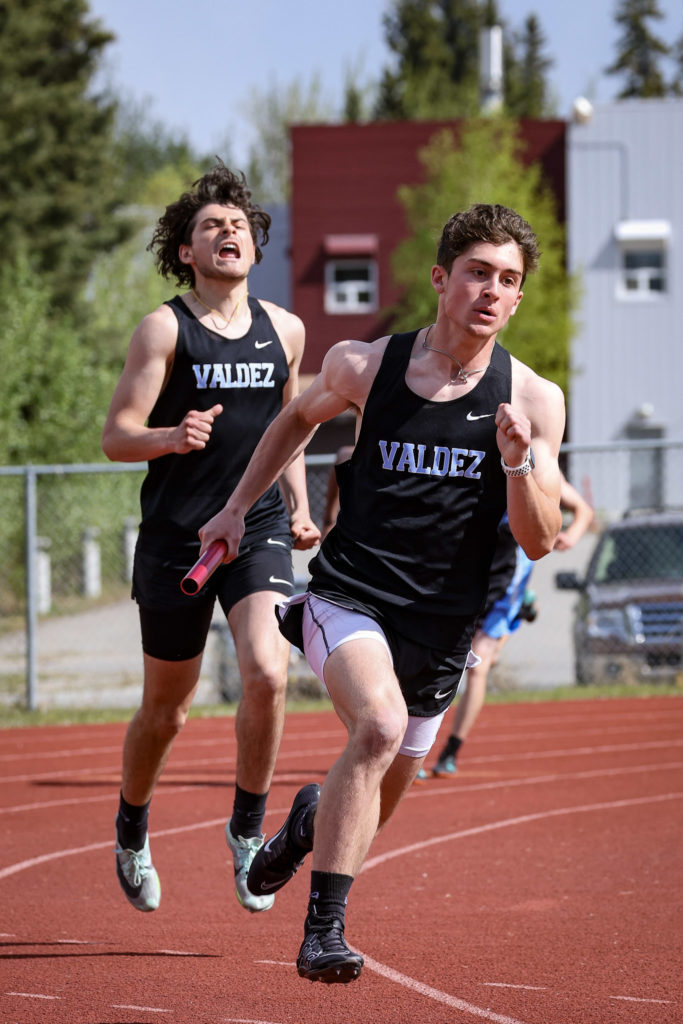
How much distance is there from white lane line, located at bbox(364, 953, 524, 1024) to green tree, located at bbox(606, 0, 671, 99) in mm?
65591

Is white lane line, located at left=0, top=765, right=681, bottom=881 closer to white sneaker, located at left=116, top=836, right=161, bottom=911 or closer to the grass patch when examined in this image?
white sneaker, located at left=116, top=836, right=161, bottom=911

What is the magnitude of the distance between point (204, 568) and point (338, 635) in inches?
19.8

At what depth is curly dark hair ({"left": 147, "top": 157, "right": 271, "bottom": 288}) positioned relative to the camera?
5.56m

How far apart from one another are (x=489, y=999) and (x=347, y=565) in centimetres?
142

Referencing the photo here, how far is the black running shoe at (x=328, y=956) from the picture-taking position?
3.57 metres

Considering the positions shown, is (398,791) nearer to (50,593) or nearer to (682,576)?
(682,576)

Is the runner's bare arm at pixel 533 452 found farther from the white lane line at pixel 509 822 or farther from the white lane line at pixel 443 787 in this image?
the white lane line at pixel 443 787

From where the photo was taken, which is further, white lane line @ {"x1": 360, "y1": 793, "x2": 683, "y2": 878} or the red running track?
white lane line @ {"x1": 360, "y1": 793, "x2": 683, "y2": 878}

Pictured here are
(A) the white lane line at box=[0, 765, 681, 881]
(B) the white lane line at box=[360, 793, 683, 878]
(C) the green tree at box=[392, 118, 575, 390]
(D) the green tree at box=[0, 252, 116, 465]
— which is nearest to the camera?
(A) the white lane line at box=[0, 765, 681, 881]

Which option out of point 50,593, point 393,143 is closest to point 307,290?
point 393,143

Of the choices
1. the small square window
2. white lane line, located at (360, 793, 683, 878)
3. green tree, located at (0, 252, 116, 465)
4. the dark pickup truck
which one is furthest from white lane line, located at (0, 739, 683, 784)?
the small square window

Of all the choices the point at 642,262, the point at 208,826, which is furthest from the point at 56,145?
the point at 208,826

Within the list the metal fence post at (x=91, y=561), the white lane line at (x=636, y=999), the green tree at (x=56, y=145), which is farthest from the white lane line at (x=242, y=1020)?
the green tree at (x=56, y=145)

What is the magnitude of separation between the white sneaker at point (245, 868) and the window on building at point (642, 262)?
3313 cm
